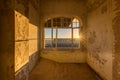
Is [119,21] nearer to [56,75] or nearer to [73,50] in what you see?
[56,75]

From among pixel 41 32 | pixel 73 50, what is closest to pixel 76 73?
pixel 73 50

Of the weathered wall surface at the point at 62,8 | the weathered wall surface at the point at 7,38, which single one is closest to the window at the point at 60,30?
the weathered wall surface at the point at 62,8

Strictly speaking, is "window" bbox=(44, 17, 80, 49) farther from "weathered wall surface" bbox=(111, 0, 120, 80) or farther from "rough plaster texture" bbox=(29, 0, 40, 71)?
"weathered wall surface" bbox=(111, 0, 120, 80)

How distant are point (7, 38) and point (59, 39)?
4.90 m

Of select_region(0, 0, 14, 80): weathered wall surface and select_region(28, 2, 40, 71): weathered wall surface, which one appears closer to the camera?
select_region(0, 0, 14, 80): weathered wall surface

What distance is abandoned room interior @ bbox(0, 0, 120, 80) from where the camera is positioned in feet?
8.86

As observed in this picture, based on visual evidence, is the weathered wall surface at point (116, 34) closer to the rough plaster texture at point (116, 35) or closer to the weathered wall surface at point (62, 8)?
the rough plaster texture at point (116, 35)

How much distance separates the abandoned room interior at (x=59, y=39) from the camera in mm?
2701

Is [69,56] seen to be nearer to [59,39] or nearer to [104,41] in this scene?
[59,39]

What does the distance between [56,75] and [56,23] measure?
2.88 meters

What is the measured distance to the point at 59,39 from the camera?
24.6 feet

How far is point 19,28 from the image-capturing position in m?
2.96

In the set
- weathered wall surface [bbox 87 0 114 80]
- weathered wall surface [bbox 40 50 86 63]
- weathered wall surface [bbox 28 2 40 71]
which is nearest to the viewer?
weathered wall surface [bbox 87 0 114 80]

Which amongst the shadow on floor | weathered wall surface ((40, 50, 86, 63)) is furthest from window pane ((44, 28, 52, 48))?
the shadow on floor
